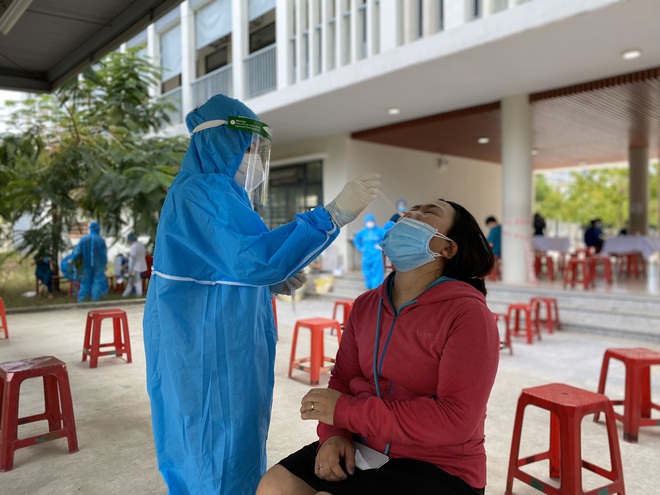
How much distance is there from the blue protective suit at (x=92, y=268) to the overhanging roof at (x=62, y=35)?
1264 mm

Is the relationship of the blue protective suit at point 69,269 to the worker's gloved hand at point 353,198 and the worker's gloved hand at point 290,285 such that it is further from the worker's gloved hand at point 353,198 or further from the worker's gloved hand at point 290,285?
the worker's gloved hand at point 353,198

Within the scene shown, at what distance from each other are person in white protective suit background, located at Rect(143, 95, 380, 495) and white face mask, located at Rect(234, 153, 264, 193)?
0.16 ft

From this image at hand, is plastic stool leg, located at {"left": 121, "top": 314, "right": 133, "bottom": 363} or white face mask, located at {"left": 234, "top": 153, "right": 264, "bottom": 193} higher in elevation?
white face mask, located at {"left": 234, "top": 153, "right": 264, "bottom": 193}

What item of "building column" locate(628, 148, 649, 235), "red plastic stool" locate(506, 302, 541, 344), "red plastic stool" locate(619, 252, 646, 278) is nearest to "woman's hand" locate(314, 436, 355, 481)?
"red plastic stool" locate(506, 302, 541, 344)

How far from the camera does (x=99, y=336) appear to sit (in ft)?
8.46

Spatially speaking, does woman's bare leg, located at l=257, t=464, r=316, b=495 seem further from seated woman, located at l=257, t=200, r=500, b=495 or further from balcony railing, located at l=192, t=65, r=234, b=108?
balcony railing, located at l=192, t=65, r=234, b=108

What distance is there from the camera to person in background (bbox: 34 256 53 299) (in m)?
2.96

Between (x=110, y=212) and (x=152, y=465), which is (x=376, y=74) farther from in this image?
(x=152, y=465)

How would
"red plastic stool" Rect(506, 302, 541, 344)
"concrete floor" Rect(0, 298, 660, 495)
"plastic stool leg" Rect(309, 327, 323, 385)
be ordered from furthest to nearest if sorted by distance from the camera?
"red plastic stool" Rect(506, 302, 541, 344)
"plastic stool leg" Rect(309, 327, 323, 385)
"concrete floor" Rect(0, 298, 660, 495)

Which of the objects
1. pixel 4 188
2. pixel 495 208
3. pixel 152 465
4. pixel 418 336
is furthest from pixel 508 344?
pixel 495 208

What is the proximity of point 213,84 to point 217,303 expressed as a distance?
189 cm

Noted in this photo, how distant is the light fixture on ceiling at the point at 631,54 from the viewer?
6113 millimetres

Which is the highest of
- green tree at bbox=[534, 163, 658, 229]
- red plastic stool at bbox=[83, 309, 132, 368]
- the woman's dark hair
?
green tree at bbox=[534, 163, 658, 229]

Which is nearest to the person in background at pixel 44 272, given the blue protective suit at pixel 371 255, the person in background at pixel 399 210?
the person in background at pixel 399 210
